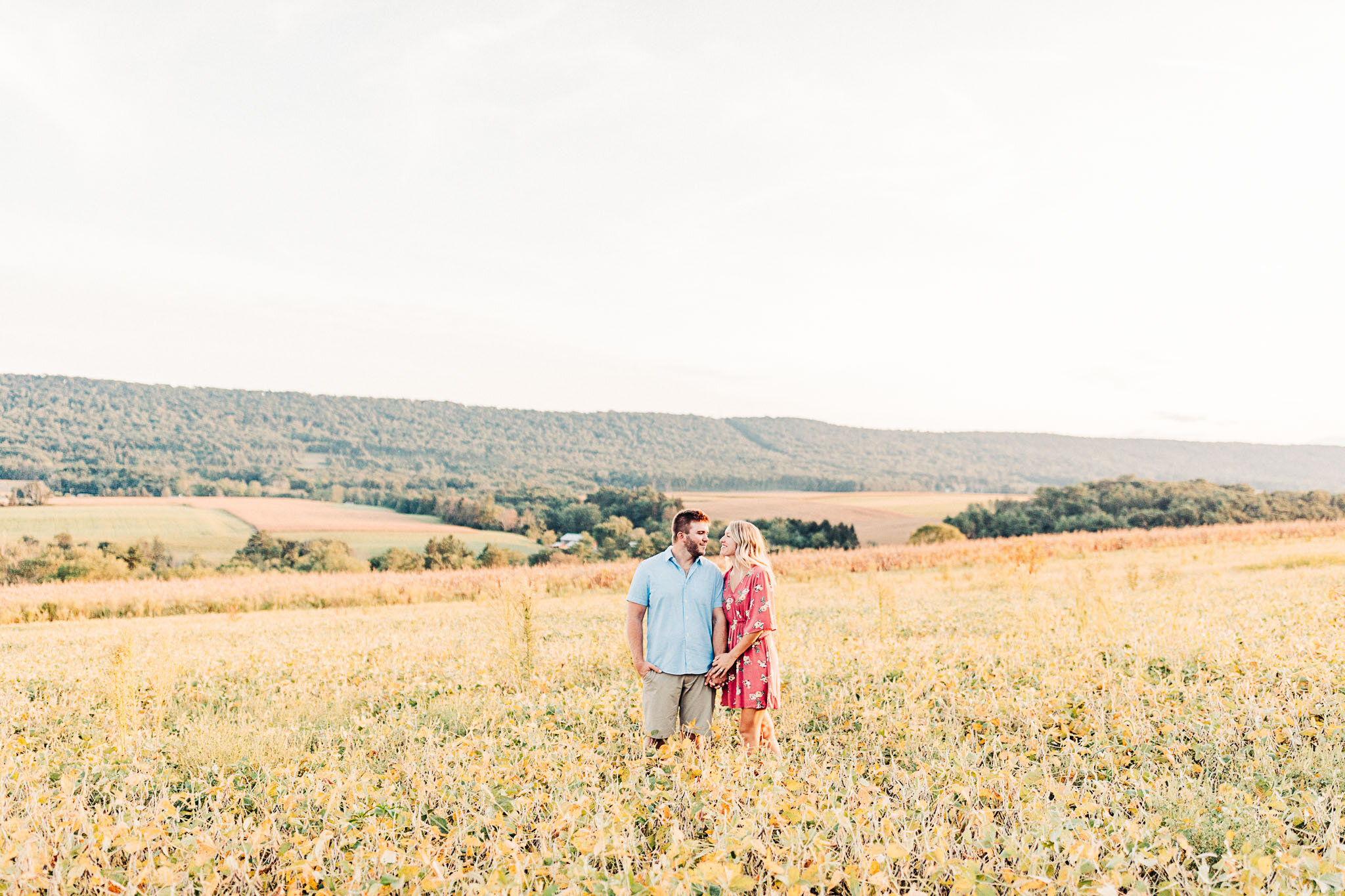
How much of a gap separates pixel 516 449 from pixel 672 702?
502ft

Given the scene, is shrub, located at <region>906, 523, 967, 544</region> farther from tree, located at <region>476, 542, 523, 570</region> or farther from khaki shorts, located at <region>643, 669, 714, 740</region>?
khaki shorts, located at <region>643, 669, 714, 740</region>

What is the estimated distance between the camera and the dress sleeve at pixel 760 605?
580cm

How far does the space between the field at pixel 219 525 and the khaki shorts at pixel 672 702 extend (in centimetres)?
5752

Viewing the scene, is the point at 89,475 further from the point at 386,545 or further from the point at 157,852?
the point at 157,852

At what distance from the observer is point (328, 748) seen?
683 centimetres

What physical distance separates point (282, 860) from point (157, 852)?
766mm

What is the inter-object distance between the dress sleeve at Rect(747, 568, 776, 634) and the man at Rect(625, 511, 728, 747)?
29cm

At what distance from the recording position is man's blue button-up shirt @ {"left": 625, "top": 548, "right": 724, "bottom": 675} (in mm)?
5883

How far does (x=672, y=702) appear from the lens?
19.7 feet

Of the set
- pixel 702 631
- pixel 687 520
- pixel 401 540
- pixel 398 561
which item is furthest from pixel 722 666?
pixel 401 540

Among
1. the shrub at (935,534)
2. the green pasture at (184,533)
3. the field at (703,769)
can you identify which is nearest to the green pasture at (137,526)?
the green pasture at (184,533)

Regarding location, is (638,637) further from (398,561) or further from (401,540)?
(401,540)

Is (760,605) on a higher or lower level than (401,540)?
higher

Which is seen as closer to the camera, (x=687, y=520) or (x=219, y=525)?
(x=687, y=520)
